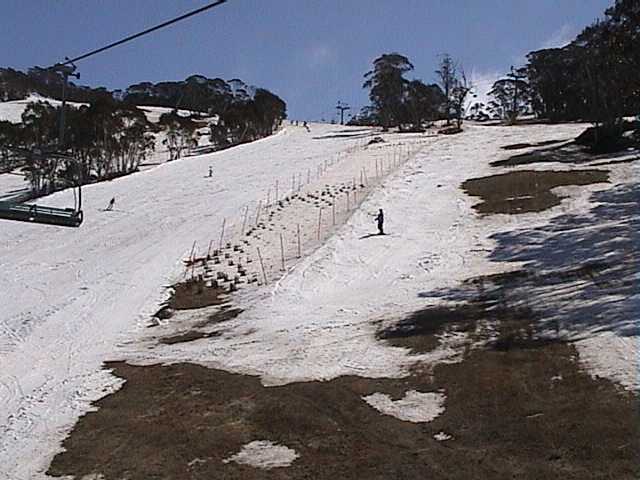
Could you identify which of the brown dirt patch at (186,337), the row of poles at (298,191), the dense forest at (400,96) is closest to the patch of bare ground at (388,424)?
the brown dirt patch at (186,337)

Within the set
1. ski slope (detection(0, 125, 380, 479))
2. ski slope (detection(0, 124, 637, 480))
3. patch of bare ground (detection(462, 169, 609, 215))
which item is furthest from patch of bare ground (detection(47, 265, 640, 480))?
patch of bare ground (detection(462, 169, 609, 215))

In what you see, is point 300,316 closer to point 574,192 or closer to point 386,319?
point 386,319

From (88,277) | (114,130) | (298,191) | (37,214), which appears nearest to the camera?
(37,214)

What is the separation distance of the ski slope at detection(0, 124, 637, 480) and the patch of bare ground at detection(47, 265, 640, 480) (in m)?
0.70

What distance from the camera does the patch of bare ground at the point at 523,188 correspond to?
33312mm

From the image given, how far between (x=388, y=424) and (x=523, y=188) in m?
26.8

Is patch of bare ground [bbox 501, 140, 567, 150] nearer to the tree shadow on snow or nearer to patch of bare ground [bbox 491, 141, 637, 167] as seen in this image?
patch of bare ground [bbox 491, 141, 637, 167]

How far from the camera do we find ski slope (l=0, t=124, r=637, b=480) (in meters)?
15.9

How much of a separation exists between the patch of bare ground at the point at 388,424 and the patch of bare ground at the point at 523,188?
54.8 feet

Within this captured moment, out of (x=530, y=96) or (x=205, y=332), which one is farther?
(x=530, y=96)

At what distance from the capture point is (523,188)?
37375mm

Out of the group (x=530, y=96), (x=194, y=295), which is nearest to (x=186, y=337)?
(x=194, y=295)

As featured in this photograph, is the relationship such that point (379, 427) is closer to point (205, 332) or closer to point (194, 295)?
point (205, 332)

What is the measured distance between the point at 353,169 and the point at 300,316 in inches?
1221
